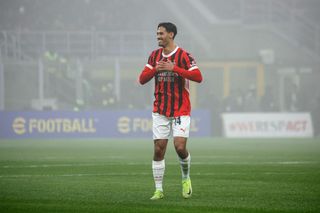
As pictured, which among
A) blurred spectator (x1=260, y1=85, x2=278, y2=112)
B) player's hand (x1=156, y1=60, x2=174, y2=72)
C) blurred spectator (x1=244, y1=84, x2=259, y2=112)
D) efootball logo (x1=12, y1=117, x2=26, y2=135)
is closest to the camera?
player's hand (x1=156, y1=60, x2=174, y2=72)

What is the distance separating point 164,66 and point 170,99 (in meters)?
0.45

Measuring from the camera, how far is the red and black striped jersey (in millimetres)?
10297

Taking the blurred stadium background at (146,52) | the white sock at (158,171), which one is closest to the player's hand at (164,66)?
the white sock at (158,171)

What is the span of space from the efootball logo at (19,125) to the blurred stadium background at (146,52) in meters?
1.31

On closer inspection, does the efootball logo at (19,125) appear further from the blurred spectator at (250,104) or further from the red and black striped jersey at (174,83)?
the red and black striped jersey at (174,83)

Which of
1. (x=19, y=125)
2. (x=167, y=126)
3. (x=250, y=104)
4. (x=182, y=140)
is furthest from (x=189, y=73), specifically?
(x=250, y=104)

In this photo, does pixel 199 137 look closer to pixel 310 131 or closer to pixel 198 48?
pixel 310 131

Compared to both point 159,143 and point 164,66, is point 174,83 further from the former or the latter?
point 159,143

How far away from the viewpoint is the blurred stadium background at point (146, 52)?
121ft

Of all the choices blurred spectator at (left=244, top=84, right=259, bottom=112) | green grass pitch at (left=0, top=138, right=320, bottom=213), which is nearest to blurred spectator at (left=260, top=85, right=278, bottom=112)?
blurred spectator at (left=244, top=84, right=259, bottom=112)

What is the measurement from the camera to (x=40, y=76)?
118 ft

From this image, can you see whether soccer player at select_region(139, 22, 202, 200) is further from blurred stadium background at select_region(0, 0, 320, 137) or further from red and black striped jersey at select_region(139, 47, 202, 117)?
blurred stadium background at select_region(0, 0, 320, 137)

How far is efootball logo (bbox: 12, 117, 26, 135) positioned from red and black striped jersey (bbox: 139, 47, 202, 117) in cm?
2267

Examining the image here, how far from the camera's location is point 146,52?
39531mm
